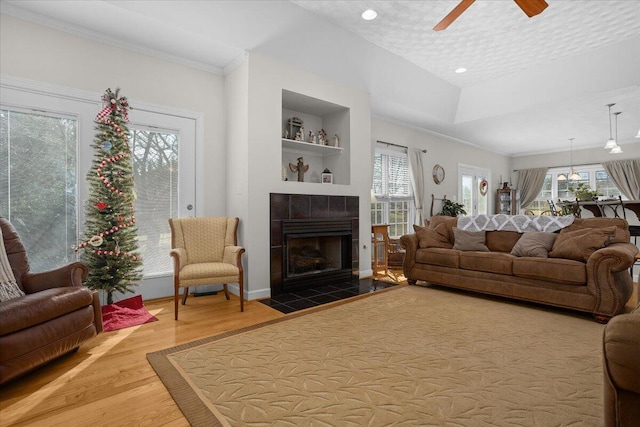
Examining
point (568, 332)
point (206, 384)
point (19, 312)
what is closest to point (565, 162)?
point (568, 332)

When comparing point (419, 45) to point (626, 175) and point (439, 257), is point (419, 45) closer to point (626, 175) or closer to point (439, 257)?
point (439, 257)

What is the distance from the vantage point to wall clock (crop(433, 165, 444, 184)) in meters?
7.36

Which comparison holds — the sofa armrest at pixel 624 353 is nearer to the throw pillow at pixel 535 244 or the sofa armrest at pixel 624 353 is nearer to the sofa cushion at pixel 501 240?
the throw pillow at pixel 535 244

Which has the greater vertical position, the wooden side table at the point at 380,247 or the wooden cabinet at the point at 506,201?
the wooden cabinet at the point at 506,201

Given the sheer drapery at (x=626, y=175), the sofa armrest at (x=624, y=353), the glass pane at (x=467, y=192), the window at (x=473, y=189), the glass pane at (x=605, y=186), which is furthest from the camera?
the glass pane at (x=605, y=186)

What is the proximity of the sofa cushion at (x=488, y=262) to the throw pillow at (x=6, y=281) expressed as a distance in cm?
429

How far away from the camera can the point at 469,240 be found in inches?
165

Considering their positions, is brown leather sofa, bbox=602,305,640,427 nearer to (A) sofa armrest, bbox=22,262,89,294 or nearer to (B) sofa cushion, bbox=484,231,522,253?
(A) sofa armrest, bbox=22,262,89,294

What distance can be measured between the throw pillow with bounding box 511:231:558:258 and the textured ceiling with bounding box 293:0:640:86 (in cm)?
250

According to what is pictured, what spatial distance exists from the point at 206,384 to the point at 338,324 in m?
1.31

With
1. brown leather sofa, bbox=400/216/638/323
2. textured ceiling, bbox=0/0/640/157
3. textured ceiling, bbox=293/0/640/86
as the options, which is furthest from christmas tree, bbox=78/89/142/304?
brown leather sofa, bbox=400/216/638/323

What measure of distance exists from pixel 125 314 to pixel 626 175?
11.1 meters

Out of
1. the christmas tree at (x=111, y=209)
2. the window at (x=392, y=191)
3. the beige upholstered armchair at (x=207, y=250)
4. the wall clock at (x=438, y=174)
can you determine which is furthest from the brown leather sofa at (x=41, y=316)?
the wall clock at (x=438, y=174)

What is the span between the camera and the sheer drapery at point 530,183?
9.72 m
